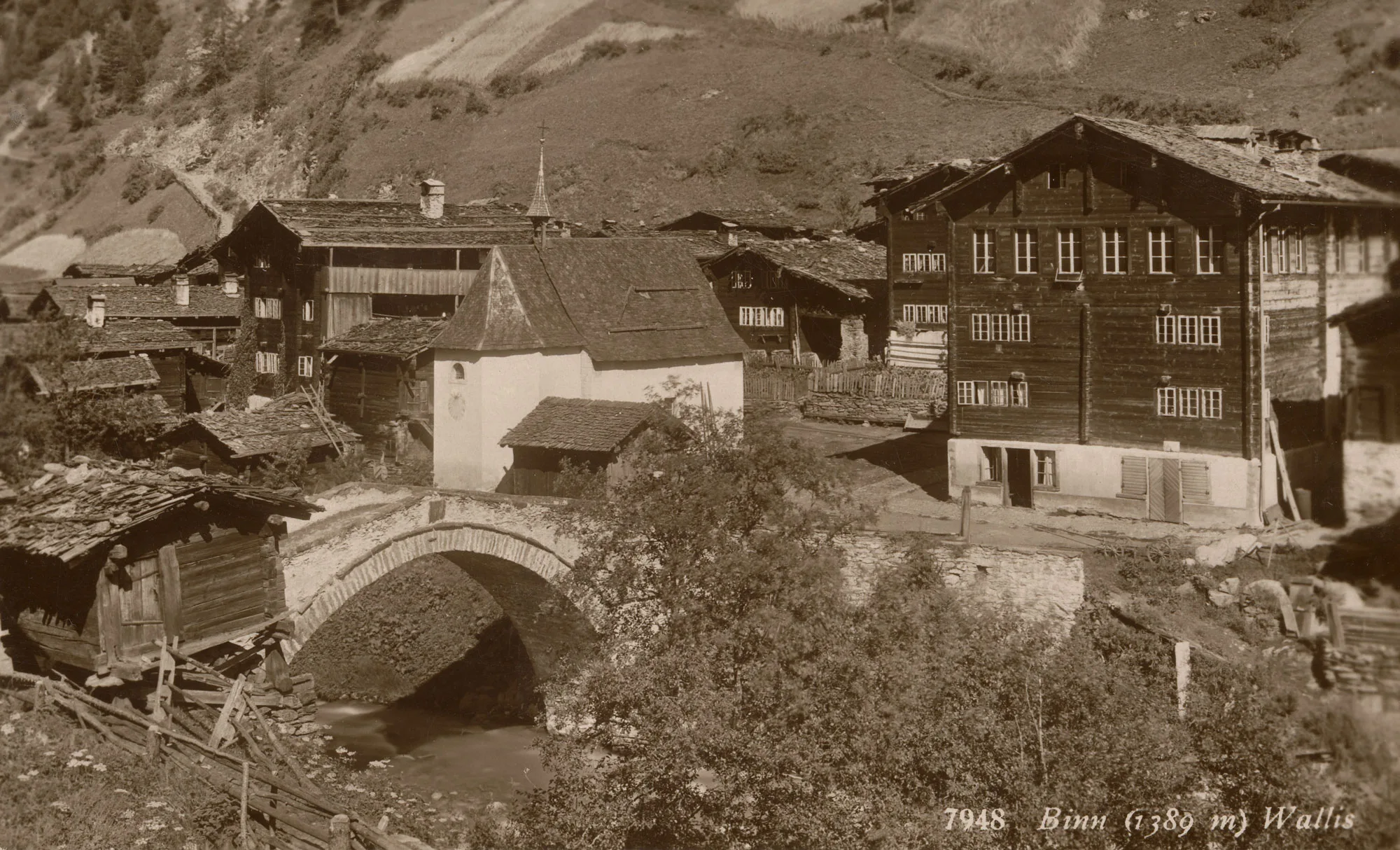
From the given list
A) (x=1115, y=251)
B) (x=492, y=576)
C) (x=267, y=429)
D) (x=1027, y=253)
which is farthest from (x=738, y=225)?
(x=1115, y=251)

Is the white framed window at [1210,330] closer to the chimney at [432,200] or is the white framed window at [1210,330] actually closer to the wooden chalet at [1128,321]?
the wooden chalet at [1128,321]

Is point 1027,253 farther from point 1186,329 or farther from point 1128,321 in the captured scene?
point 1186,329

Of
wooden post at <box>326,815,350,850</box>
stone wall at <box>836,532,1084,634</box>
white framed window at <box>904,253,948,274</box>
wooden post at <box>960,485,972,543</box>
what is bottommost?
wooden post at <box>326,815,350,850</box>

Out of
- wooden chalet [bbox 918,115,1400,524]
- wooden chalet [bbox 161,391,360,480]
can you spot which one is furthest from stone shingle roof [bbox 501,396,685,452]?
wooden chalet [bbox 161,391,360,480]

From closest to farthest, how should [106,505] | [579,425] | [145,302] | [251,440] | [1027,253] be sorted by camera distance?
[106,505] → [1027,253] → [579,425] → [251,440] → [145,302]

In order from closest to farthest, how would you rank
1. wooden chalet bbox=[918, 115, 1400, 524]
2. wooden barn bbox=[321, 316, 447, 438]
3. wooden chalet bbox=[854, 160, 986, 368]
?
wooden chalet bbox=[918, 115, 1400, 524]
wooden barn bbox=[321, 316, 447, 438]
wooden chalet bbox=[854, 160, 986, 368]

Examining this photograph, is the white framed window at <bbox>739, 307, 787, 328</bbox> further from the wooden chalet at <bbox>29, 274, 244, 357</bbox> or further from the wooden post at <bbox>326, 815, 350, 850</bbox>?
the wooden post at <bbox>326, 815, 350, 850</bbox>
